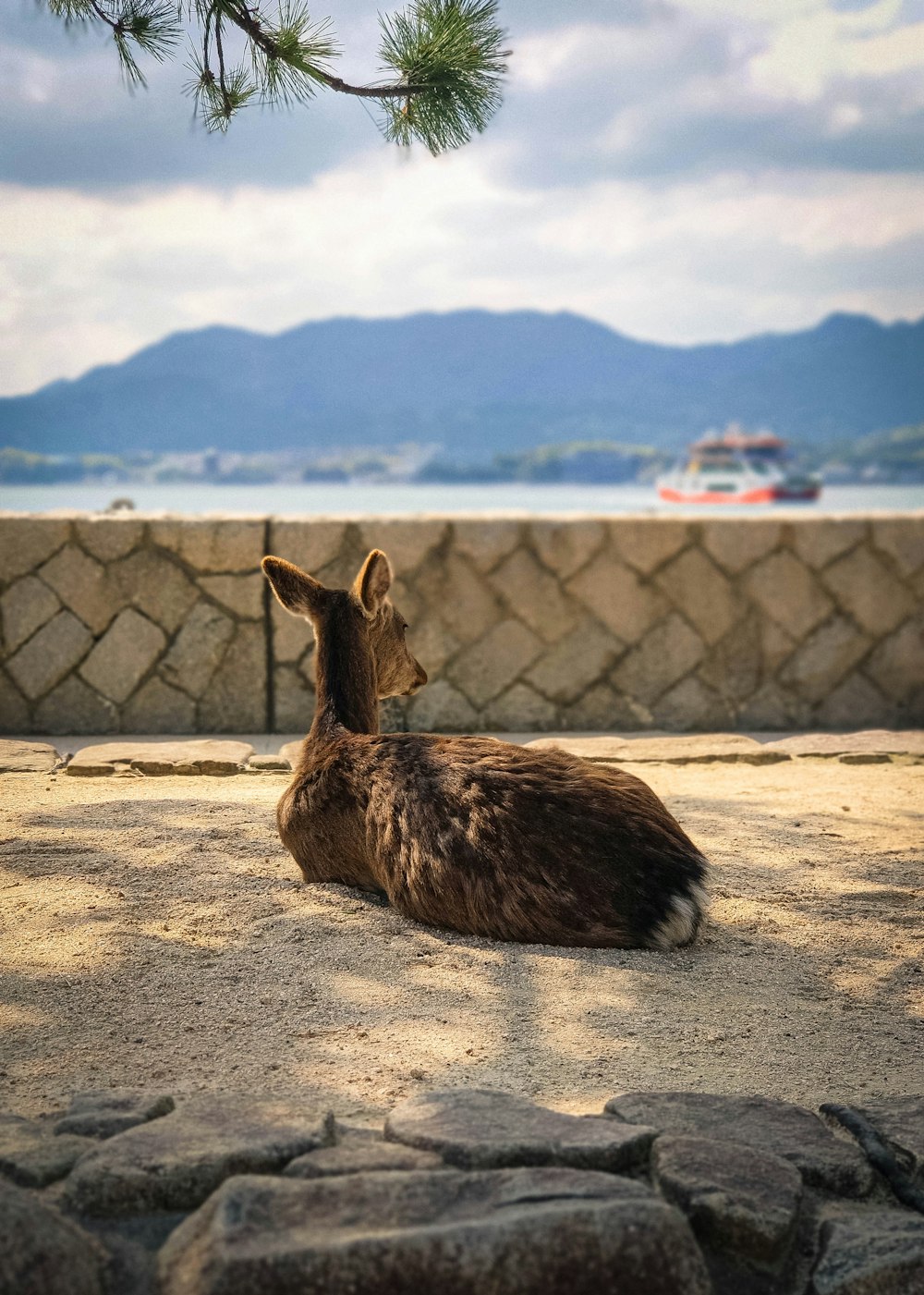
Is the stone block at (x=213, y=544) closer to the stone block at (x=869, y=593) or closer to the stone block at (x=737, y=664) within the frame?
the stone block at (x=737, y=664)

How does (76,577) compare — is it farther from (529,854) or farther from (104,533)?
(529,854)

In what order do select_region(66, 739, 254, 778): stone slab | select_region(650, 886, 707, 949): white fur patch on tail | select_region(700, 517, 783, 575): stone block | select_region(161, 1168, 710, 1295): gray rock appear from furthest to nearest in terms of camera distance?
select_region(700, 517, 783, 575): stone block, select_region(66, 739, 254, 778): stone slab, select_region(650, 886, 707, 949): white fur patch on tail, select_region(161, 1168, 710, 1295): gray rock

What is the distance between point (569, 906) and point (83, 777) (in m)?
2.40

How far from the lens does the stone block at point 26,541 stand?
5664 mm

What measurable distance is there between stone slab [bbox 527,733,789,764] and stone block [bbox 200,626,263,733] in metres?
1.35

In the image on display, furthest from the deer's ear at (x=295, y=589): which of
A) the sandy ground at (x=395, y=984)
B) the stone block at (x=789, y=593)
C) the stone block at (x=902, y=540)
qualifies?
the stone block at (x=902, y=540)

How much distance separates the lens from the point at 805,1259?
Result: 1.77 m

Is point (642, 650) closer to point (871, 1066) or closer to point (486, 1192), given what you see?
point (871, 1066)

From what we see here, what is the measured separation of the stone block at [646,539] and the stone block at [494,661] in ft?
1.95

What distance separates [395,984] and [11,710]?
3.72 metres

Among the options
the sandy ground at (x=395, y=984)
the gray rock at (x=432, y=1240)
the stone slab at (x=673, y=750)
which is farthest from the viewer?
the stone slab at (x=673, y=750)

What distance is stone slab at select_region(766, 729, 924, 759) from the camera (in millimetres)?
5102

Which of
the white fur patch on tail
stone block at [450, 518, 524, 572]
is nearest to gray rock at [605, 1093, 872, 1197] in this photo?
the white fur patch on tail

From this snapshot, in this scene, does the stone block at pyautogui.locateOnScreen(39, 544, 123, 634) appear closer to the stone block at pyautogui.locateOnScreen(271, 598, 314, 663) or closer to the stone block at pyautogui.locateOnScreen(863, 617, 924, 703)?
the stone block at pyautogui.locateOnScreen(271, 598, 314, 663)
